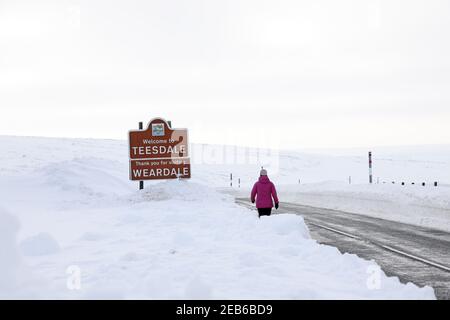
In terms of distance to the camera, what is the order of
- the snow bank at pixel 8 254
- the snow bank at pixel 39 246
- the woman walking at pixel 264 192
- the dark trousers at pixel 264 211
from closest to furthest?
the snow bank at pixel 8 254, the snow bank at pixel 39 246, the woman walking at pixel 264 192, the dark trousers at pixel 264 211

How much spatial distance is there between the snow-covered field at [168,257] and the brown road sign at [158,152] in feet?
12.0

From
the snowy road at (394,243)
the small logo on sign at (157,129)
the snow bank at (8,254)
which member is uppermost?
the small logo on sign at (157,129)

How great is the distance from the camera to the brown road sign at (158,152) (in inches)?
880

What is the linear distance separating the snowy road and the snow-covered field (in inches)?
36.8

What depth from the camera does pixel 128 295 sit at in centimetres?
601

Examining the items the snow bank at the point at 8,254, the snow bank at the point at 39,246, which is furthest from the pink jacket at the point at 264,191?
the snow bank at the point at 8,254

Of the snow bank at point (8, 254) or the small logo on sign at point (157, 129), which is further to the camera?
the small logo on sign at point (157, 129)

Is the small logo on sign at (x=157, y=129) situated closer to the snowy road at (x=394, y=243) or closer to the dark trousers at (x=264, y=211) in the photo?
the snowy road at (x=394, y=243)

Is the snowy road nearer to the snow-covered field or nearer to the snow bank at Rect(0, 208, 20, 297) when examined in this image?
the snow-covered field

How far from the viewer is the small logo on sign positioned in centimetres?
2247

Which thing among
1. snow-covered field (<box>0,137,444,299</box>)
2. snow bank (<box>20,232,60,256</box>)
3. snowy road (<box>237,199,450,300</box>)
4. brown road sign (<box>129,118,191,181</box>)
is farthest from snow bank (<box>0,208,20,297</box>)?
brown road sign (<box>129,118,191,181</box>)

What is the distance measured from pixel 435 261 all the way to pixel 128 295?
243 inches
